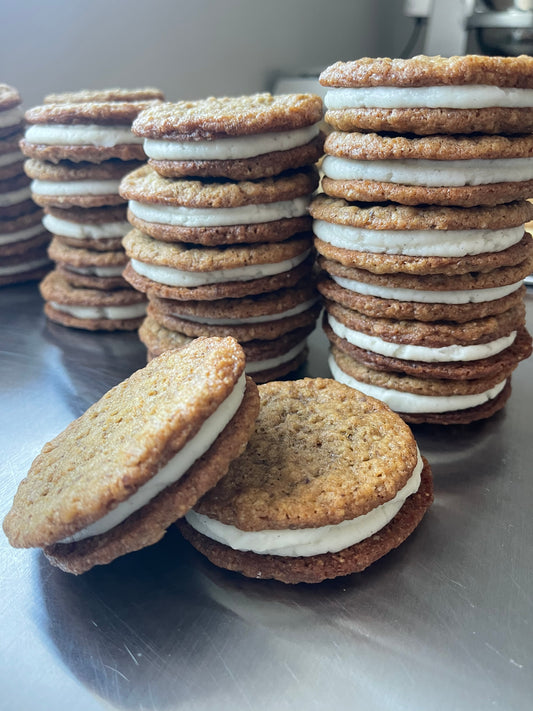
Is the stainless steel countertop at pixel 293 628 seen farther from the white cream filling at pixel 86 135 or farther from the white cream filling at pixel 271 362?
the white cream filling at pixel 86 135

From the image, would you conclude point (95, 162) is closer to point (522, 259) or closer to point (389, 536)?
point (522, 259)

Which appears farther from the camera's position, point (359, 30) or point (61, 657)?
point (359, 30)

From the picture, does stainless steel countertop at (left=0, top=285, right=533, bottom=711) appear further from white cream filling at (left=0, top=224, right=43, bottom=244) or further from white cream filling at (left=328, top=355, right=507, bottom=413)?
white cream filling at (left=0, top=224, right=43, bottom=244)

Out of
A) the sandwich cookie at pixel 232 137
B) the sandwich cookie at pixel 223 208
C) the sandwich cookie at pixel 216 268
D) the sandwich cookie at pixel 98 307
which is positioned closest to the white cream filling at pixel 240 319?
the sandwich cookie at pixel 216 268

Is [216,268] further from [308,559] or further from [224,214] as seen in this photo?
[308,559]

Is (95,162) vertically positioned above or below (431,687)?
above

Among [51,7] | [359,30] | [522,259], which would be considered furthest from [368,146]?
[359,30]

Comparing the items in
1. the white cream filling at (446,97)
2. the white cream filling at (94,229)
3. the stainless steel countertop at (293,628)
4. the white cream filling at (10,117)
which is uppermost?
the white cream filling at (446,97)

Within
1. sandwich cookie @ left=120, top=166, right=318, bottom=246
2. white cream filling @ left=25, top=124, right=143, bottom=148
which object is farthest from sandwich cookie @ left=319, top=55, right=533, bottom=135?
white cream filling @ left=25, top=124, right=143, bottom=148
